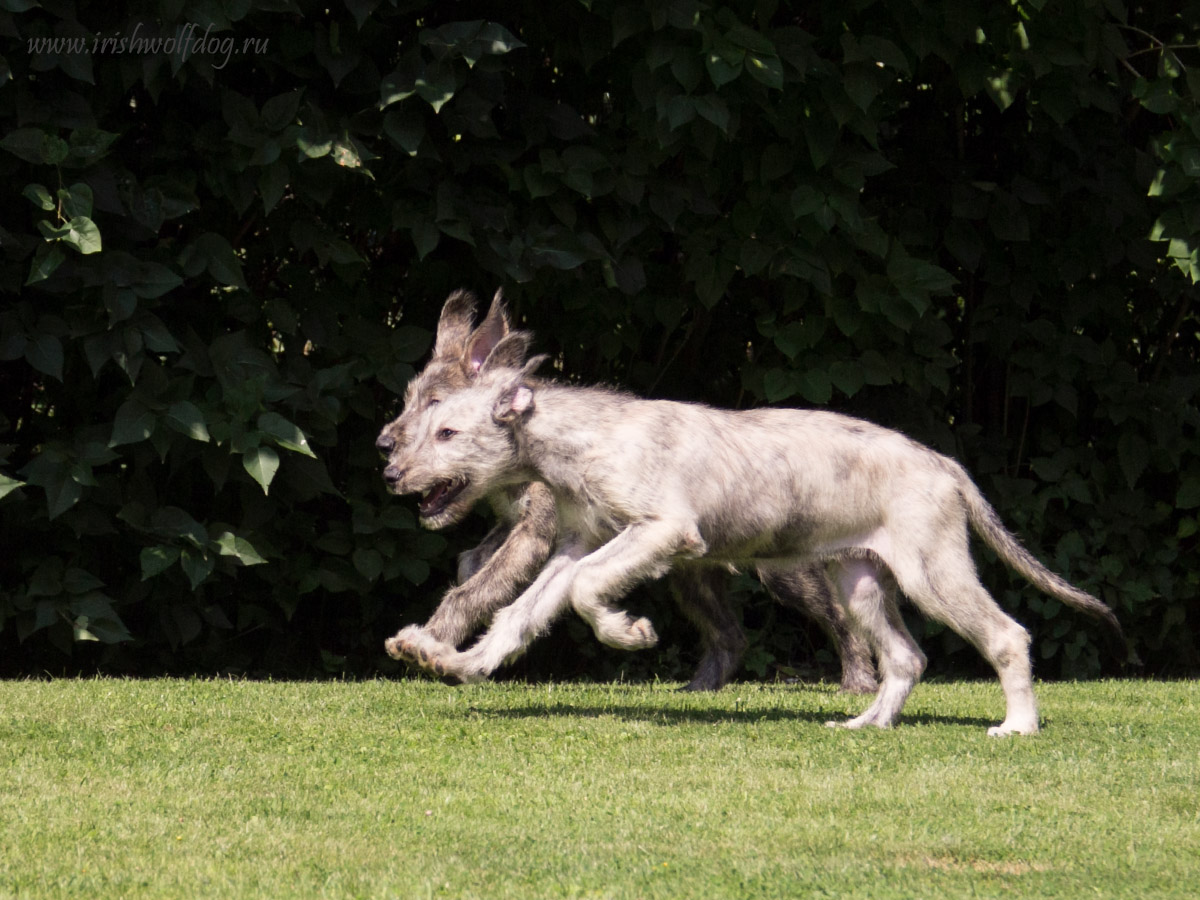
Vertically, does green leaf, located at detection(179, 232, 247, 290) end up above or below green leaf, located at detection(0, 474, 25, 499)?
above

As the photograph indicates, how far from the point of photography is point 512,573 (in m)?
8.06

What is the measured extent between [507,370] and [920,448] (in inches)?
70.4

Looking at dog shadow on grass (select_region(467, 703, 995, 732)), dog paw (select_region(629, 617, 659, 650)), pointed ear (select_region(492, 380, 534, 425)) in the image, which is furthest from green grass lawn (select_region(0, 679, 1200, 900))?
pointed ear (select_region(492, 380, 534, 425))

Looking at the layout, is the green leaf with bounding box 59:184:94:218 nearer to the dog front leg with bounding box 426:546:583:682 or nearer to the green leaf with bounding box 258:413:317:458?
the green leaf with bounding box 258:413:317:458

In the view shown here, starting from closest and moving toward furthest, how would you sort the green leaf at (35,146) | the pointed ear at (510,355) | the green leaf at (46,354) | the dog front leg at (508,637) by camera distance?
the dog front leg at (508,637)
the pointed ear at (510,355)
the green leaf at (35,146)
the green leaf at (46,354)

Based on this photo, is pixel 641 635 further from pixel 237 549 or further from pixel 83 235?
pixel 83 235

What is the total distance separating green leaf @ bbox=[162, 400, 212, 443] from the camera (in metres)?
7.91

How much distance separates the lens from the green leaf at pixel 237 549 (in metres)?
8.31

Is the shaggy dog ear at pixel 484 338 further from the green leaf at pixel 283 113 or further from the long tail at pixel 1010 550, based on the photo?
the long tail at pixel 1010 550

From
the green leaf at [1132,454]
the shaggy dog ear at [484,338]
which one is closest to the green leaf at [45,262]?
the shaggy dog ear at [484,338]

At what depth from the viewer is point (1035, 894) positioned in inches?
152

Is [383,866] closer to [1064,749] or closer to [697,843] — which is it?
[697,843]

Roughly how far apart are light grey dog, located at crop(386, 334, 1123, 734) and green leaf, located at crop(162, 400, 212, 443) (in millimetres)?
1507

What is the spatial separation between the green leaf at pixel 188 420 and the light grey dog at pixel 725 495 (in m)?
1.51
